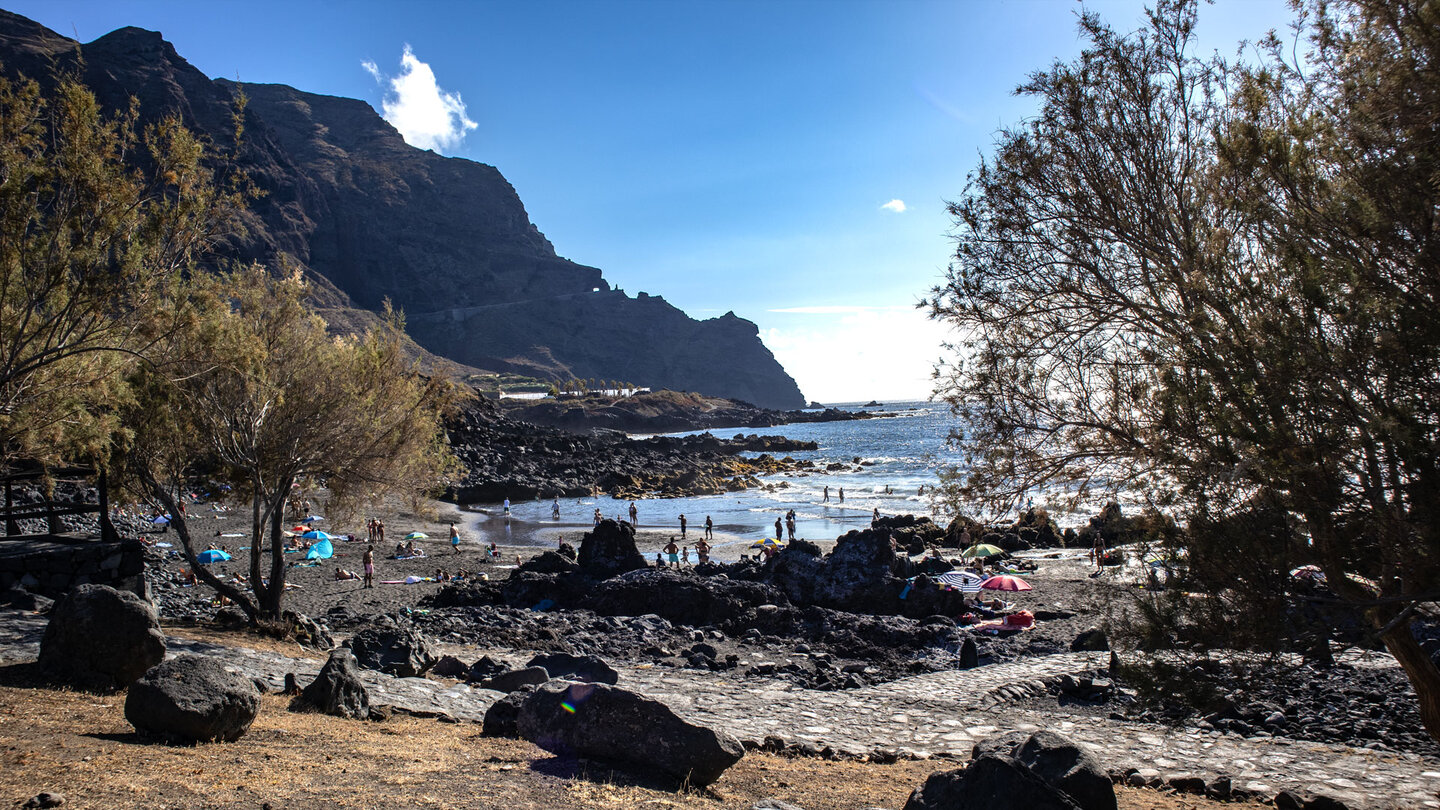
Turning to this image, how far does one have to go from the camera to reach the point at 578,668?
35.8 ft

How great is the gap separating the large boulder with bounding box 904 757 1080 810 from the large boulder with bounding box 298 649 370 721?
20.1ft

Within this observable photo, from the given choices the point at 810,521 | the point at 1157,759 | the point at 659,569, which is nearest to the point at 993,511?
the point at 1157,759

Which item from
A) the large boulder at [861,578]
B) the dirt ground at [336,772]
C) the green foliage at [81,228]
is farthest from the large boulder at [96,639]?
the large boulder at [861,578]

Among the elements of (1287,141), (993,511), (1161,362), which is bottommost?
(993,511)

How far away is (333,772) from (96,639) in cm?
381

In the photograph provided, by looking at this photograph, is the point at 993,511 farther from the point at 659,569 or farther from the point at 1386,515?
the point at 659,569

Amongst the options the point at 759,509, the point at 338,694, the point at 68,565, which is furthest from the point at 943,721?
the point at 759,509

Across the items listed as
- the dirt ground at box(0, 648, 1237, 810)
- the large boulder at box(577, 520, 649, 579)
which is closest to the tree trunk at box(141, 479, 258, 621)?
the dirt ground at box(0, 648, 1237, 810)

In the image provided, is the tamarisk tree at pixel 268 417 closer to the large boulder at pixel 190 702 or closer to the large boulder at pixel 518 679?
the large boulder at pixel 518 679

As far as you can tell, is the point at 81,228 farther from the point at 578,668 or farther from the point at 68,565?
the point at 68,565

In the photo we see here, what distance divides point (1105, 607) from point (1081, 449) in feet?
6.58

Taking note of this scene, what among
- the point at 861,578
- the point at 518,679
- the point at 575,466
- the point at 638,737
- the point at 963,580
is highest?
the point at 575,466

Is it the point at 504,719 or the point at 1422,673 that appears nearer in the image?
the point at 1422,673

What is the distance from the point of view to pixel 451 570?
2706 centimetres
